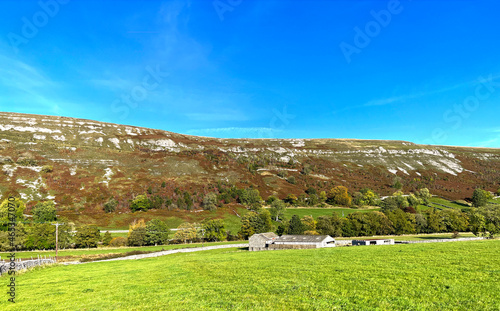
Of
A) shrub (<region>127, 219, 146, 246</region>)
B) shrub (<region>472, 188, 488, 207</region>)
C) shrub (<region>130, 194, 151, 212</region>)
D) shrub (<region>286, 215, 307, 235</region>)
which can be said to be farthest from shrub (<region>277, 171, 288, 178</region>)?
shrub (<region>127, 219, 146, 246</region>)

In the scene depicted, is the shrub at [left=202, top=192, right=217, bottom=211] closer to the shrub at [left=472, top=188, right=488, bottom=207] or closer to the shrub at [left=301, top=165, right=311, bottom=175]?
the shrub at [left=301, top=165, right=311, bottom=175]

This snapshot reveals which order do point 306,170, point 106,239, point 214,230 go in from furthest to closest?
point 306,170, point 214,230, point 106,239

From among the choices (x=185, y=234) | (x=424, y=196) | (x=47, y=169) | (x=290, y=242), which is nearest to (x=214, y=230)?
(x=185, y=234)

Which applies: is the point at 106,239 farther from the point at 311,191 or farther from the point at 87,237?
the point at 311,191

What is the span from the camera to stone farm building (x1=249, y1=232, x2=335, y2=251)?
205 ft

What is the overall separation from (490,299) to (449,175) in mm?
233864

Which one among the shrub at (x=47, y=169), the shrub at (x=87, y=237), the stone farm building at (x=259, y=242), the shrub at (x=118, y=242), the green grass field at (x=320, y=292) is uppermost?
the shrub at (x=47, y=169)

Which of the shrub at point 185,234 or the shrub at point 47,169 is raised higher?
the shrub at point 47,169

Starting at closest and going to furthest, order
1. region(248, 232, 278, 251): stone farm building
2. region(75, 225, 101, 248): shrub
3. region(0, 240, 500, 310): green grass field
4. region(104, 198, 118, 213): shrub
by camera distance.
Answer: region(0, 240, 500, 310): green grass field < region(248, 232, 278, 251): stone farm building < region(75, 225, 101, 248): shrub < region(104, 198, 118, 213): shrub

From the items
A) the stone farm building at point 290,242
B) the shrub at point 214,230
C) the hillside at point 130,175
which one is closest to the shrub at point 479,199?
the hillside at point 130,175

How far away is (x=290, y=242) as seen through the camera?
66.2m

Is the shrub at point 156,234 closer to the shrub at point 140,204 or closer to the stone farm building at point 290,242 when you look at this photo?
the shrub at point 140,204

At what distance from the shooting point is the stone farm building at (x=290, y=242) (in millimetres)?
62594

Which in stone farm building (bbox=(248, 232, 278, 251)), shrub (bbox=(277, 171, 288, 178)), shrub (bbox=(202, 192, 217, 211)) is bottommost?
stone farm building (bbox=(248, 232, 278, 251))
